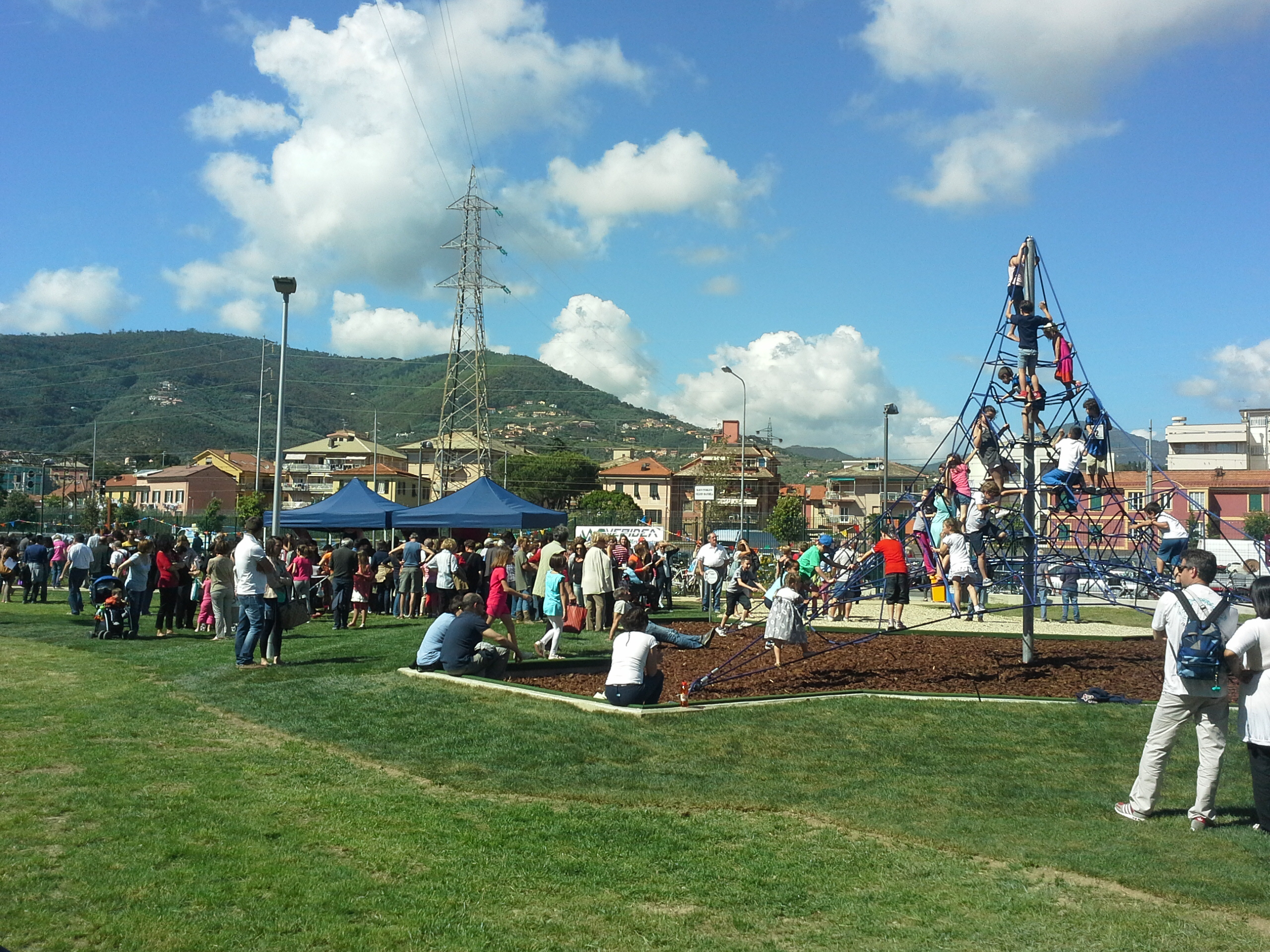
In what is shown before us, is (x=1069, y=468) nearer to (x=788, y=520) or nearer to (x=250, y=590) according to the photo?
(x=250, y=590)

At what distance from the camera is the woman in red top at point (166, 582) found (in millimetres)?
16797

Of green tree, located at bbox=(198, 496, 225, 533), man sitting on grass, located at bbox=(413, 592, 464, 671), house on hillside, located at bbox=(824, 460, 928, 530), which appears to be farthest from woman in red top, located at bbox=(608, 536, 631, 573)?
house on hillside, located at bbox=(824, 460, 928, 530)

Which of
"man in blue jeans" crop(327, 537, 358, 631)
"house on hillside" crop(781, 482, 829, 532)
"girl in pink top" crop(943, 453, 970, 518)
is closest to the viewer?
"girl in pink top" crop(943, 453, 970, 518)

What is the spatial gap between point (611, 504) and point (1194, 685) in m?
95.0

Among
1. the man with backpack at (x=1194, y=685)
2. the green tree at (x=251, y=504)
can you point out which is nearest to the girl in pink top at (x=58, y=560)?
the man with backpack at (x=1194, y=685)

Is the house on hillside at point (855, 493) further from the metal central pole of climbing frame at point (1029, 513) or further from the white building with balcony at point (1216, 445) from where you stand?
the metal central pole of climbing frame at point (1029, 513)

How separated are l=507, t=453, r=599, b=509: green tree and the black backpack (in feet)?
366

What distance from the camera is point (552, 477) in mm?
124000

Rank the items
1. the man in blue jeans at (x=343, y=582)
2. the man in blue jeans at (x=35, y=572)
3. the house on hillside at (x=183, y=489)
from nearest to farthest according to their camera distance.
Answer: the man in blue jeans at (x=343, y=582), the man in blue jeans at (x=35, y=572), the house on hillside at (x=183, y=489)

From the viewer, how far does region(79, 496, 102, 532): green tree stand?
2810 inches

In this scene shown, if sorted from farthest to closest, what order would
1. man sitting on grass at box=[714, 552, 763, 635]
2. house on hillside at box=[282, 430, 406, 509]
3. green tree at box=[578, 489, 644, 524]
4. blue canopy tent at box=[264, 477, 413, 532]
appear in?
house on hillside at box=[282, 430, 406, 509] < green tree at box=[578, 489, 644, 524] < blue canopy tent at box=[264, 477, 413, 532] < man sitting on grass at box=[714, 552, 763, 635]

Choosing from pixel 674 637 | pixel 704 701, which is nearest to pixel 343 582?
pixel 674 637

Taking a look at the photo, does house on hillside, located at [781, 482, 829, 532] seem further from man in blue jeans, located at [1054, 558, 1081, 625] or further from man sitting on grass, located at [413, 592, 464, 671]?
man sitting on grass, located at [413, 592, 464, 671]

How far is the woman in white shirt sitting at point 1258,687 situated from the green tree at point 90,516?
7249 cm
